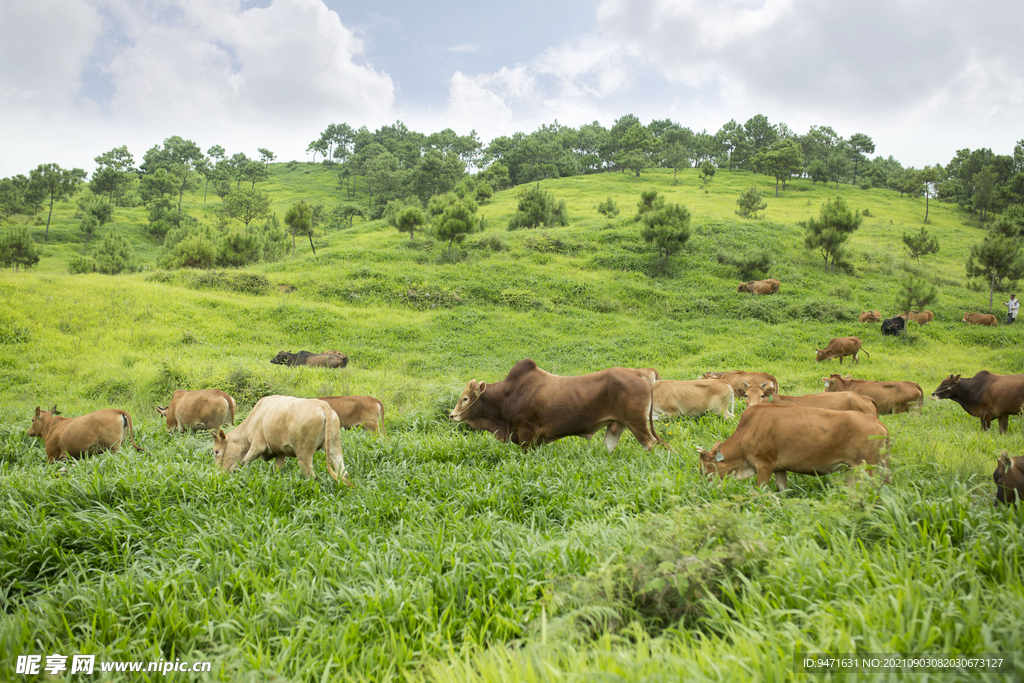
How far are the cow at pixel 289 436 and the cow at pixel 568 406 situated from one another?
2.28 m

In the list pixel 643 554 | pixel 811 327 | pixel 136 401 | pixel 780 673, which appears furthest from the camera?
pixel 811 327

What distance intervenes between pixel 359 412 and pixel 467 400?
8.09 feet

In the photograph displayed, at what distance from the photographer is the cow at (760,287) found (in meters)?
26.5

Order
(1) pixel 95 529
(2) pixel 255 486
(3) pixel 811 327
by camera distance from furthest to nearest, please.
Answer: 1. (3) pixel 811 327
2. (2) pixel 255 486
3. (1) pixel 95 529

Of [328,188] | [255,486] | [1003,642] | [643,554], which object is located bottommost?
[255,486]

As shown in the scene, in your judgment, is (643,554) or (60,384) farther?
(60,384)

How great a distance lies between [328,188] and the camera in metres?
90.4

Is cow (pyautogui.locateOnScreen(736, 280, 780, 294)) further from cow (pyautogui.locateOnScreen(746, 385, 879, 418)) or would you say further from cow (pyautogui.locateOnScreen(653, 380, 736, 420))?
cow (pyautogui.locateOnScreen(746, 385, 879, 418))

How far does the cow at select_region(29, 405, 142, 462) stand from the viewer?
7.26 meters

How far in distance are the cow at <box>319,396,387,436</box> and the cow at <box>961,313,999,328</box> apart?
27338mm

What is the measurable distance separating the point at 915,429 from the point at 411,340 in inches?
635

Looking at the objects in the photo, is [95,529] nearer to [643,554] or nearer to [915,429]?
[643,554]

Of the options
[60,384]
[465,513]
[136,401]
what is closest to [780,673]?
[465,513]

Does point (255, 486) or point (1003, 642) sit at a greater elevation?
point (1003, 642)
